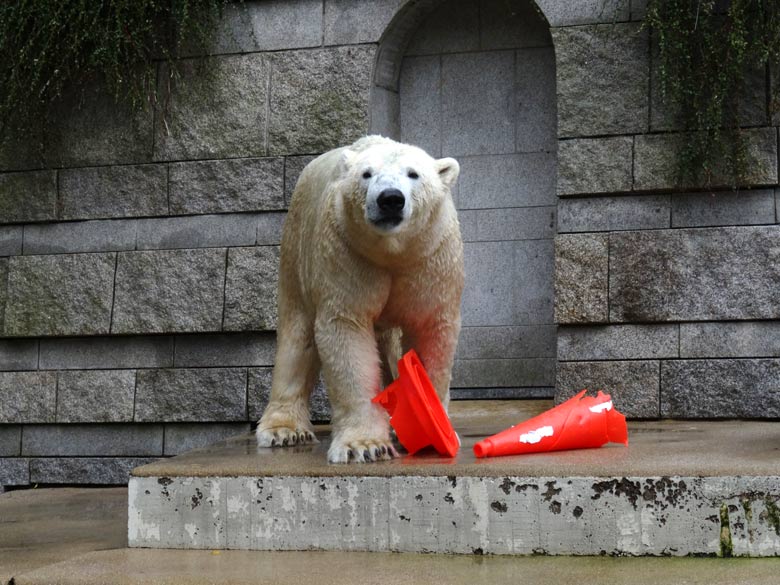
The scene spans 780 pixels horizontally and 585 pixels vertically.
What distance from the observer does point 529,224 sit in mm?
6195

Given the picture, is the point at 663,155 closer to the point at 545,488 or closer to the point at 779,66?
the point at 779,66

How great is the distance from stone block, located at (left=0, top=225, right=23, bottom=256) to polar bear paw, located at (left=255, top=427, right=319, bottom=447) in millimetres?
2753

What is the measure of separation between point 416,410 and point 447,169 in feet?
2.79

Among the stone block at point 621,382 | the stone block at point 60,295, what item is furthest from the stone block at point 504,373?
the stone block at point 60,295

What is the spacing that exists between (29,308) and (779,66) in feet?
13.7

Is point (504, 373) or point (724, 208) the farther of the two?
point (504, 373)

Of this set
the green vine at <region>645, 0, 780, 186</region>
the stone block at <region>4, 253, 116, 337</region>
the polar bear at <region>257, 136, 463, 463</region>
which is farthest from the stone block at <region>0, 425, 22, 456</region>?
the green vine at <region>645, 0, 780, 186</region>

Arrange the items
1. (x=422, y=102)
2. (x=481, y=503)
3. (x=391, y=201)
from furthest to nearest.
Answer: (x=422, y=102)
(x=391, y=201)
(x=481, y=503)

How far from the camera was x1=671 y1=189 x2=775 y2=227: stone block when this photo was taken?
5.51 m

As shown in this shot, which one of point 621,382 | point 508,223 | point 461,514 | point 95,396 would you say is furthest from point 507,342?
point 461,514

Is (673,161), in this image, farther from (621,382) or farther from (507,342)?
(507,342)

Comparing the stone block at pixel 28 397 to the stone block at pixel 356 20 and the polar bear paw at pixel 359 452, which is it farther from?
the polar bear paw at pixel 359 452

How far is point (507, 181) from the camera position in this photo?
6258mm

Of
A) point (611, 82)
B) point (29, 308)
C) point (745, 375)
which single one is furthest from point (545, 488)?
point (29, 308)
